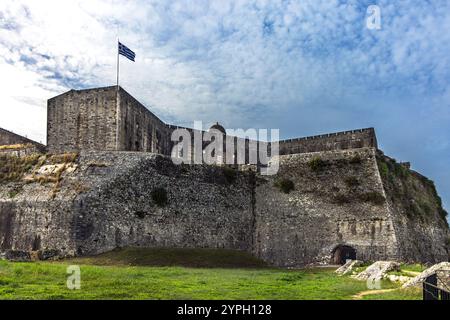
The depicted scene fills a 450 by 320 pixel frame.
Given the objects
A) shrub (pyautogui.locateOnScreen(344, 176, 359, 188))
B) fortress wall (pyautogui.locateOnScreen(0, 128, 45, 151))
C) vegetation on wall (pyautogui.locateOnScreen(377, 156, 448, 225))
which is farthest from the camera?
fortress wall (pyautogui.locateOnScreen(0, 128, 45, 151))

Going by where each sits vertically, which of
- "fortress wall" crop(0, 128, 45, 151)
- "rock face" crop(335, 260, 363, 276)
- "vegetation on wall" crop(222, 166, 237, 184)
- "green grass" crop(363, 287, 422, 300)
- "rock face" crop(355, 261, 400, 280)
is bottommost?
"rock face" crop(335, 260, 363, 276)

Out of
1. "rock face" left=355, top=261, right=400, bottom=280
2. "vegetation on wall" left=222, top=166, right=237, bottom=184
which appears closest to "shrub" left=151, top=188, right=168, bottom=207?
"vegetation on wall" left=222, top=166, right=237, bottom=184

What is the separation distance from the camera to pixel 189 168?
39.8 meters

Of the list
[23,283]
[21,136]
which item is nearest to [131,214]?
[23,283]

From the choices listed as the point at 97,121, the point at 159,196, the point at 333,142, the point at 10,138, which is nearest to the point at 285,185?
the point at 333,142

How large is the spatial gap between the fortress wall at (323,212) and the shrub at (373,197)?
19cm

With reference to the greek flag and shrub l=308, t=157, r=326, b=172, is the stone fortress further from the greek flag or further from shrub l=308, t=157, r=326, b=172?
the greek flag

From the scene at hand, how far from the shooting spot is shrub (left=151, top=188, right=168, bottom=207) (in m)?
36.8

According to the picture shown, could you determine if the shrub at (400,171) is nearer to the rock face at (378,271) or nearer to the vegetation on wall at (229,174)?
the vegetation on wall at (229,174)

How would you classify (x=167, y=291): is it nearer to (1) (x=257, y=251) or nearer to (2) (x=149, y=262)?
(2) (x=149, y=262)

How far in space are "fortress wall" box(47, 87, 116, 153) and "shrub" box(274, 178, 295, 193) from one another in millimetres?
15496

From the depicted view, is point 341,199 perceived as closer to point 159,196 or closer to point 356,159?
point 356,159
